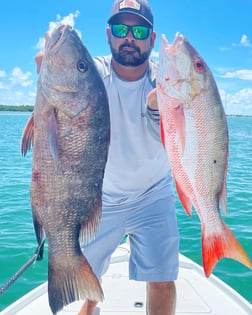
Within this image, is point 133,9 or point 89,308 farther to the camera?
point 89,308

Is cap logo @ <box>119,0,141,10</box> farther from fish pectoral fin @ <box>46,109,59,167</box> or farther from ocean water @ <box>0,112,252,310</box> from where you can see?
ocean water @ <box>0,112,252,310</box>

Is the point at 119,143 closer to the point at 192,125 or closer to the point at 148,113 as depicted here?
the point at 148,113

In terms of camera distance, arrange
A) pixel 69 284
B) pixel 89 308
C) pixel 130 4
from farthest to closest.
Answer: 1. pixel 89 308
2. pixel 130 4
3. pixel 69 284

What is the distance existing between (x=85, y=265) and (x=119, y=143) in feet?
4.42

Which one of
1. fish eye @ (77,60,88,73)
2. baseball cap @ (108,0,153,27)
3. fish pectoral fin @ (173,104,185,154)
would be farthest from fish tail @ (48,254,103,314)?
baseball cap @ (108,0,153,27)

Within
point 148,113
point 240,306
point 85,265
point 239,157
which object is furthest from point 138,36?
point 239,157

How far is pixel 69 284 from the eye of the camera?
7.70ft

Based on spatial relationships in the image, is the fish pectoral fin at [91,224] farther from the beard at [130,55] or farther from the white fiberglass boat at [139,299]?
the white fiberglass boat at [139,299]

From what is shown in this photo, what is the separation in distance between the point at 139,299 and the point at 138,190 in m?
1.48

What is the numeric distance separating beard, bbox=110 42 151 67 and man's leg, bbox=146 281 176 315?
1.95 meters

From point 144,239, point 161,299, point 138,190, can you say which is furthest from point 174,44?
point 161,299

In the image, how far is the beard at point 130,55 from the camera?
10.0ft

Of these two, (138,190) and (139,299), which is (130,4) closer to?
(138,190)

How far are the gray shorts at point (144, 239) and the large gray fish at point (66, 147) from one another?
4.37ft
